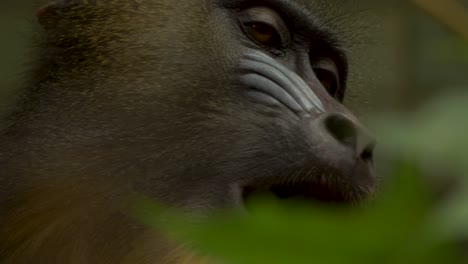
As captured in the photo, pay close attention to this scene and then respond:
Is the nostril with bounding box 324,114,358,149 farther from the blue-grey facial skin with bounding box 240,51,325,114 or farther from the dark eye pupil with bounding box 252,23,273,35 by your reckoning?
the dark eye pupil with bounding box 252,23,273,35

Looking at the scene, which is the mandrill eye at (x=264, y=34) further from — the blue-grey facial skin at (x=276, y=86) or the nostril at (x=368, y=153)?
the nostril at (x=368, y=153)

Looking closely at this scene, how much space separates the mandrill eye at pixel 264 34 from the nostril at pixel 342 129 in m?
0.45

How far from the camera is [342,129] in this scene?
242 centimetres

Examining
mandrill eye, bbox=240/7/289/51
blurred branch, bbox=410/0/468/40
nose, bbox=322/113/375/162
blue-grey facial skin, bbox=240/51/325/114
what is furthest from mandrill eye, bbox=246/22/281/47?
blurred branch, bbox=410/0/468/40

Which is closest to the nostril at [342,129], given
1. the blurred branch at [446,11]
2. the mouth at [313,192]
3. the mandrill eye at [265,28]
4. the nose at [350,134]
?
the nose at [350,134]

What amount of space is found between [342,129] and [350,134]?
0.08ft

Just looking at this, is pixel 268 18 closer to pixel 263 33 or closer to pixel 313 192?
pixel 263 33

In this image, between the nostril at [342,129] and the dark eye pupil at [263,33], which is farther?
the dark eye pupil at [263,33]

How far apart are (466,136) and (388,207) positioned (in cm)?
50

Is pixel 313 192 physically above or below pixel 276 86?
below

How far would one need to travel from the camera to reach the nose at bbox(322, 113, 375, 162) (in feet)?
7.84

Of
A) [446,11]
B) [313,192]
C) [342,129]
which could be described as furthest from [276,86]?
[446,11]

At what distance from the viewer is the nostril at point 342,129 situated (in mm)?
2391

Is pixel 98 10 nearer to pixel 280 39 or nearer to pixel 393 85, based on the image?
pixel 280 39
